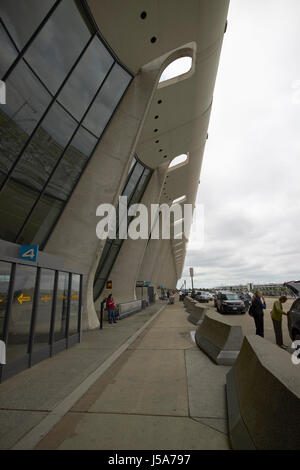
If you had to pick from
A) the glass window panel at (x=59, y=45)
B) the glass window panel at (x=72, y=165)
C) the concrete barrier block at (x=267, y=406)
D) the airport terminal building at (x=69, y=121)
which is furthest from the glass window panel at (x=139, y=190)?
the concrete barrier block at (x=267, y=406)

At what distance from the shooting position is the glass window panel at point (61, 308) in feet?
24.9

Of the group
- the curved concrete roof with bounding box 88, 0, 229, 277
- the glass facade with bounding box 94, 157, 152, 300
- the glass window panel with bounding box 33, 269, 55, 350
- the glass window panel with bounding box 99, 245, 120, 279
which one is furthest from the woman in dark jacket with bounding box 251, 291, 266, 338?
the glass window panel with bounding box 99, 245, 120, 279

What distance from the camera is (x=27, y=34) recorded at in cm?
752

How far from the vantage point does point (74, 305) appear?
8812 millimetres

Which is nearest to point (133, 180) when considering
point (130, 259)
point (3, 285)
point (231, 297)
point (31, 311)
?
point (130, 259)

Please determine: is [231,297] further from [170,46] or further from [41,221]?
[170,46]

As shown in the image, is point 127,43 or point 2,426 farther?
point 127,43

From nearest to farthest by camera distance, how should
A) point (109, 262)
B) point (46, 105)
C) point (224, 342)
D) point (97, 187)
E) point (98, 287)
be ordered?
1. point (224, 342)
2. point (46, 105)
3. point (97, 187)
4. point (98, 287)
5. point (109, 262)

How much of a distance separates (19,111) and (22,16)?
262cm

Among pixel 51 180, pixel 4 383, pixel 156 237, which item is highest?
pixel 156 237

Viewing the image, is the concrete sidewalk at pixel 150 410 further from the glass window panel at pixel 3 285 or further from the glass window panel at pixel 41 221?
the glass window panel at pixel 41 221
